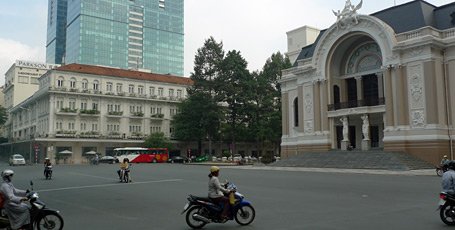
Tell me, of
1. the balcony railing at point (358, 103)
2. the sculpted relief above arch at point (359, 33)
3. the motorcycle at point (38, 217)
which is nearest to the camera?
the motorcycle at point (38, 217)

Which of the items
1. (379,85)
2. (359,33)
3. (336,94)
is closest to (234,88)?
(336,94)

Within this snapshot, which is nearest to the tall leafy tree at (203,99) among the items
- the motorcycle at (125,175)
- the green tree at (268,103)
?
the green tree at (268,103)

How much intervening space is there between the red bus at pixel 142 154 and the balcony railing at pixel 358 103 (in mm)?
29377

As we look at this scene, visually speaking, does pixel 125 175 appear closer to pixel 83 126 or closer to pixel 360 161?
pixel 360 161

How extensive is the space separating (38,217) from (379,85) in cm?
3618

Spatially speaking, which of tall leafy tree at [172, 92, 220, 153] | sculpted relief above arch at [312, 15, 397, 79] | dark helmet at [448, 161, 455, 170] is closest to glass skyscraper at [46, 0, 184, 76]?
tall leafy tree at [172, 92, 220, 153]

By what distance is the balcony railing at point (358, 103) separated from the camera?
38881mm

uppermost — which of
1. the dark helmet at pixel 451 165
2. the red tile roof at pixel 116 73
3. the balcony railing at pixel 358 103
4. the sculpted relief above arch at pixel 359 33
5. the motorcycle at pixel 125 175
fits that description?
the red tile roof at pixel 116 73

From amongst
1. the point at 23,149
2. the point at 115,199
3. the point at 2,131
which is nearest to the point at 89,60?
the point at 2,131

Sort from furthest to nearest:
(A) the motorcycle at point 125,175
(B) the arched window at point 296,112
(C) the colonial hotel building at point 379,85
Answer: (B) the arched window at point 296,112 < (C) the colonial hotel building at point 379,85 < (A) the motorcycle at point 125,175

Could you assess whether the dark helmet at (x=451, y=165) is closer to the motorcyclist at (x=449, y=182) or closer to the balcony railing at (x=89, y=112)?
the motorcyclist at (x=449, y=182)

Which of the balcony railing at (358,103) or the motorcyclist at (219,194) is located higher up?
the balcony railing at (358,103)

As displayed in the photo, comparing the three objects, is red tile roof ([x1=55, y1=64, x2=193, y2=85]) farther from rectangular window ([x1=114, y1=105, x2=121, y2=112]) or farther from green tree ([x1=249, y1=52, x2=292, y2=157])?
green tree ([x1=249, y1=52, x2=292, y2=157])

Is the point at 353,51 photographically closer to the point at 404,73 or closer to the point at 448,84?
the point at 404,73
